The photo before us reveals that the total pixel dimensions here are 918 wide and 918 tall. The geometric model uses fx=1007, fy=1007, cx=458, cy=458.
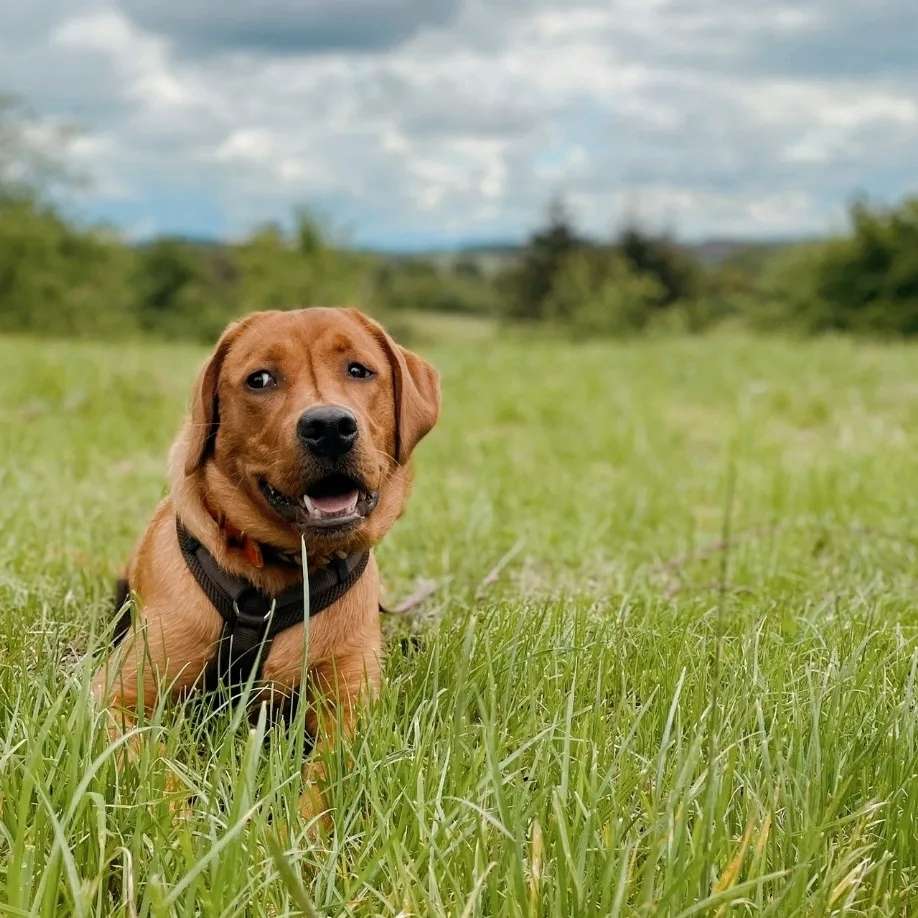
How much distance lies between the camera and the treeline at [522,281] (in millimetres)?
42750

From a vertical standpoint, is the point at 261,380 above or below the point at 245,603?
above

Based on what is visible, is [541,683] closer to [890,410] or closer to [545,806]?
[545,806]

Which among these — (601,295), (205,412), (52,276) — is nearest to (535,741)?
(205,412)

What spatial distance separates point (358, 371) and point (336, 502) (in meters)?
0.47

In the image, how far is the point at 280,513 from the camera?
3.01 m

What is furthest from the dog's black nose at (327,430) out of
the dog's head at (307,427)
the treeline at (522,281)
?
the treeline at (522,281)

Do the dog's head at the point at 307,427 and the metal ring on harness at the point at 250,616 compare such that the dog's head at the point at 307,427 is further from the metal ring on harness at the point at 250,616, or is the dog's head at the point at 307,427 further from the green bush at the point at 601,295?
the green bush at the point at 601,295

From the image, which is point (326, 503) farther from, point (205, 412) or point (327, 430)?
point (205, 412)

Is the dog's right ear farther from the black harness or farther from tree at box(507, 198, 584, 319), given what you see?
tree at box(507, 198, 584, 319)

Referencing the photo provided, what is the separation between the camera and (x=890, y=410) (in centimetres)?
1016

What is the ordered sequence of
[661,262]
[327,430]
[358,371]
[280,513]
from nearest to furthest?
[327,430] < [280,513] < [358,371] < [661,262]

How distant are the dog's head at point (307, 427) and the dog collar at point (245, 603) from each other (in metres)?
0.12

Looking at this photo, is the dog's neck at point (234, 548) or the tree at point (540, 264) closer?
the dog's neck at point (234, 548)

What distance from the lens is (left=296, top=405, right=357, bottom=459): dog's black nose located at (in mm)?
2863
